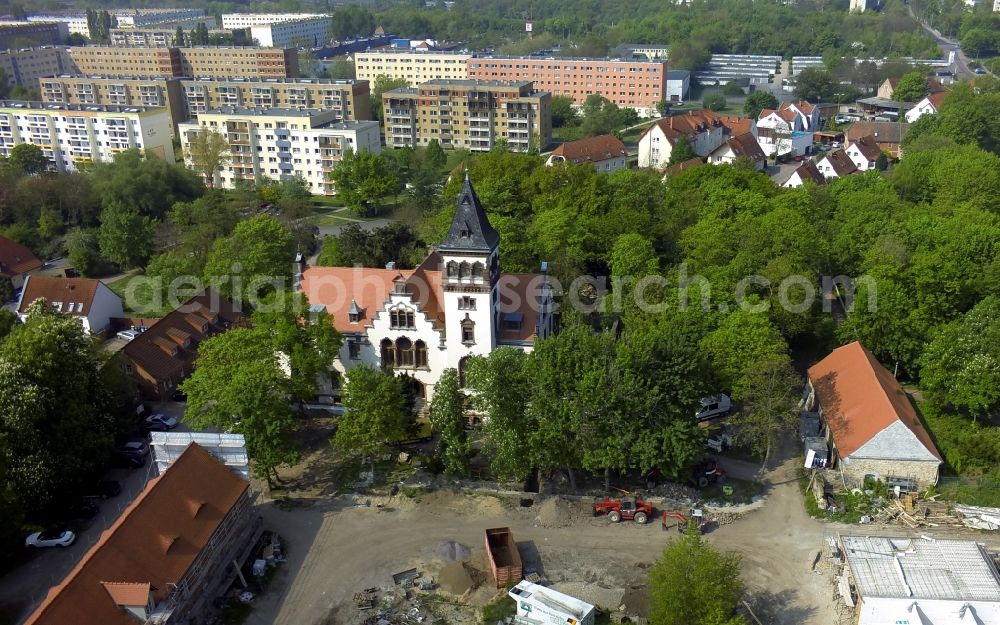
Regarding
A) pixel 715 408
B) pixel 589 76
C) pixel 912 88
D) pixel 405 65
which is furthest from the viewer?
pixel 405 65

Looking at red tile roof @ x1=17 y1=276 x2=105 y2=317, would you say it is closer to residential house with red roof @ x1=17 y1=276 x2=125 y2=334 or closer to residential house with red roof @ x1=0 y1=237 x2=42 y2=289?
residential house with red roof @ x1=17 y1=276 x2=125 y2=334

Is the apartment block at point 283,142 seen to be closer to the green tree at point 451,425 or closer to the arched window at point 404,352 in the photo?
the arched window at point 404,352

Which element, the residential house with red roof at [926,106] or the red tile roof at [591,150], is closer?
the red tile roof at [591,150]

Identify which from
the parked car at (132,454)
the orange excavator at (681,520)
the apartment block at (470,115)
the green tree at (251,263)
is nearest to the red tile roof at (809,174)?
the apartment block at (470,115)

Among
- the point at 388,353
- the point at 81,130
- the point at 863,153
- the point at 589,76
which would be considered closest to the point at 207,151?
the point at 81,130

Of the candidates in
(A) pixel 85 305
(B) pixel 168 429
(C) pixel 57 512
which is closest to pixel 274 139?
(A) pixel 85 305

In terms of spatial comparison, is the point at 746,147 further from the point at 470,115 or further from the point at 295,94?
the point at 295,94

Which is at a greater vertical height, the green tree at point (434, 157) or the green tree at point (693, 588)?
the green tree at point (434, 157)

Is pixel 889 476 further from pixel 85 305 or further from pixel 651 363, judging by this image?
pixel 85 305
